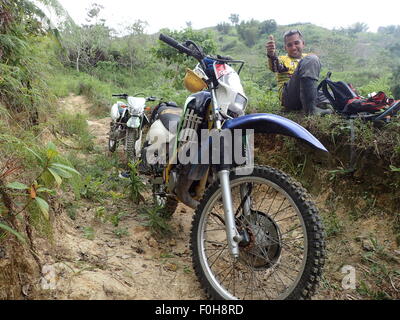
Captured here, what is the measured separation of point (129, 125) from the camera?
456 cm

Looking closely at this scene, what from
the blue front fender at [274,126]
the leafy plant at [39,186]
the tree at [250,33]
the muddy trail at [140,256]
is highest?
the tree at [250,33]

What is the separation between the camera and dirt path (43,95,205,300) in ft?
5.46

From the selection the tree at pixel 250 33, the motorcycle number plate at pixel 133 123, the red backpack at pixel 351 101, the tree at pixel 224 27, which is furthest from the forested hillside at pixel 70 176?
the tree at pixel 224 27

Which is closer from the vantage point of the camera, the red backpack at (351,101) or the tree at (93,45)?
the red backpack at (351,101)

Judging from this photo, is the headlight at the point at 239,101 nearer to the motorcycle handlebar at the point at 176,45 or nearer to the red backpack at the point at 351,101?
the motorcycle handlebar at the point at 176,45

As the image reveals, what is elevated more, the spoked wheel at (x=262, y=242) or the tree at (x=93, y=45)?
the tree at (x=93, y=45)

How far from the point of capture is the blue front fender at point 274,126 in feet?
5.39

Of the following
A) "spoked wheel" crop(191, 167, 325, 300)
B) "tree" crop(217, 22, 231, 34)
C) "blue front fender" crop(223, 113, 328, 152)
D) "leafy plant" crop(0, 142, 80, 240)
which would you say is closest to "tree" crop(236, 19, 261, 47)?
"tree" crop(217, 22, 231, 34)

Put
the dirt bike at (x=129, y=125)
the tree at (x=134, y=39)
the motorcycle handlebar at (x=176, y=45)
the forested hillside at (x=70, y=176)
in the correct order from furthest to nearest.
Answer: the tree at (x=134, y=39) < the dirt bike at (x=129, y=125) < the motorcycle handlebar at (x=176, y=45) < the forested hillside at (x=70, y=176)

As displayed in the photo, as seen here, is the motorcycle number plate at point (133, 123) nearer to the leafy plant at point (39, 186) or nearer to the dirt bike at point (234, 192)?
the dirt bike at point (234, 192)

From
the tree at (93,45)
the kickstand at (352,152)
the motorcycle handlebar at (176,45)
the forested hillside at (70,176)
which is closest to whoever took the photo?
the forested hillside at (70,176)

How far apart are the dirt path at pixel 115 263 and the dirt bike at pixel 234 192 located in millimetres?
246

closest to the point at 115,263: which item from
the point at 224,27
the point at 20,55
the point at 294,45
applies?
the point at 20,55
